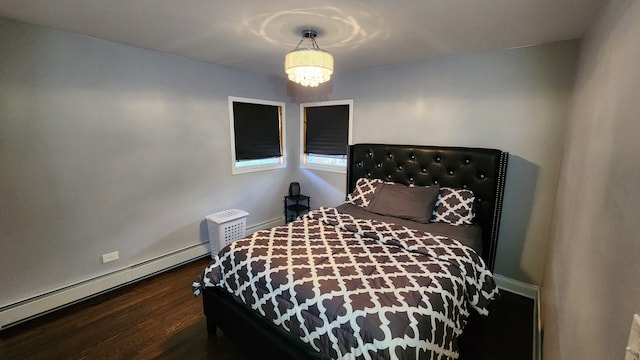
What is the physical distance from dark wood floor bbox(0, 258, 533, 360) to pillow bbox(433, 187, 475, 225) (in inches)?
32.2

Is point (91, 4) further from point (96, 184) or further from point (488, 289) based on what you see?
point (488, 289)

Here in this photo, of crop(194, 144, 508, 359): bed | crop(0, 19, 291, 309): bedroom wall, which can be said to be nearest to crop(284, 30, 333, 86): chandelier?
crop(194, 144, 508, 359): bed

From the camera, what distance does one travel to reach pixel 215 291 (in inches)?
76.0

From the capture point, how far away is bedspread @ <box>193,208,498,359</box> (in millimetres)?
1245

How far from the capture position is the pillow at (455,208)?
94.9 inches

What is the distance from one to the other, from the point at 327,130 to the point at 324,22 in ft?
6.44

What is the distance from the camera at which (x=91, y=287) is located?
239 centimetres

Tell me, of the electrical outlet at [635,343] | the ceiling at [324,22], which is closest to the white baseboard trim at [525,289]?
the electrical outlet at [635,343]

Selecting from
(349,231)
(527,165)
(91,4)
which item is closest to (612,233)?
(349,231)

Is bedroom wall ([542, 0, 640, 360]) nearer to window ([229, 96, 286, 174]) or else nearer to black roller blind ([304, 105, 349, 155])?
black roller blind ([304, 105, 349, 155])

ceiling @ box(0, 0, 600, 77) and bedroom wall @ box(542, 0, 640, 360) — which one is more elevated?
ceiling @ box(0, 0, 600, 77)

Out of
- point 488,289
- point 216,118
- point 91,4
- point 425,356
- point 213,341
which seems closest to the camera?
point 425,356

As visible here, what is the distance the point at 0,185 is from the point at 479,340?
366 cm

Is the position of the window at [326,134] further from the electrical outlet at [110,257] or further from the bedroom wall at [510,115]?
the electrical outlet at [110,257]
